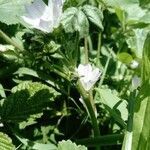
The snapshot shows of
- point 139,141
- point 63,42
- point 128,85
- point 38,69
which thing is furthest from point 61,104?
point 139,141

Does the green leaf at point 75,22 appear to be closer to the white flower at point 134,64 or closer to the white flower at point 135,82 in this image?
the white flower at point 135,82

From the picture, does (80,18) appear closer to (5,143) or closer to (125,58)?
(5,143)

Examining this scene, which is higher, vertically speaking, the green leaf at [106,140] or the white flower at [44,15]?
the white flower at [44,15]

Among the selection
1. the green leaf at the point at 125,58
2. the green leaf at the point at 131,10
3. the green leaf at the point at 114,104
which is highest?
the green leaf at the point at 131,10

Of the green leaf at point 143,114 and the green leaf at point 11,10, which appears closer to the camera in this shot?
the green leaf at point 143,114

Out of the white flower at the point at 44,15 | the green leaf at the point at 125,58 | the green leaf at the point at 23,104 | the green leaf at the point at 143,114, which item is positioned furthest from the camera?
the green leaf at the point at 125,58

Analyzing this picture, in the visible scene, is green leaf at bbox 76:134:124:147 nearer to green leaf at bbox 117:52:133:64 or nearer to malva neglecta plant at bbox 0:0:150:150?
malva neglecta plant at bbox 0:0:150:150

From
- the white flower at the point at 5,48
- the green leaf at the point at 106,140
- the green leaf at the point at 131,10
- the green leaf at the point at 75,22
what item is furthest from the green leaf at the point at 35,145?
the green leaf at the point at 131,10

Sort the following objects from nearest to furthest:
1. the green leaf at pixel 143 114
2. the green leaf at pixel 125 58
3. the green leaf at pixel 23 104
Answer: the green leaf at pixel 143 114
the green leaf at pixel 23 104
the green leaf at pixel 125 58

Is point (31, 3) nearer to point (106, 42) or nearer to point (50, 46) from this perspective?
point (50, 46)
